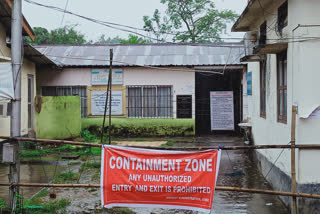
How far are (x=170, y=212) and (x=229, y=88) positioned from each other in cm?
1321

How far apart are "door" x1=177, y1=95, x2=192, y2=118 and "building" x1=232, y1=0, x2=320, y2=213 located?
6653 millimetres

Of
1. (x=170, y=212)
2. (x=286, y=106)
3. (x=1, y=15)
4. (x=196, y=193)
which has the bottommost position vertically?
(x=170, y=212)

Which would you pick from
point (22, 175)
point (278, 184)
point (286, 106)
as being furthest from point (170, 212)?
point (22, 175)

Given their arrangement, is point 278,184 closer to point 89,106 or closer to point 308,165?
point 308,165

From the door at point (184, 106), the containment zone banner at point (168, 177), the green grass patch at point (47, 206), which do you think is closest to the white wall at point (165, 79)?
the door at point (184, 106)

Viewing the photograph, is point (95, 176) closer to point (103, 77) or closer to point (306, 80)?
point (306, 80)

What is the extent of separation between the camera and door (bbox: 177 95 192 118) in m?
16.1

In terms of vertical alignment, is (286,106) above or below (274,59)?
below

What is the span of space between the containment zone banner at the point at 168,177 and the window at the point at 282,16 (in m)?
3.43

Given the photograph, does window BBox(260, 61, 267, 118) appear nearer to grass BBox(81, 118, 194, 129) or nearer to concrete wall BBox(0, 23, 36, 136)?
grass BBox(81, 118, 194, 129)

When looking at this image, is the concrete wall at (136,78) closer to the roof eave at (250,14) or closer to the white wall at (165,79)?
the white wall at (165,79)

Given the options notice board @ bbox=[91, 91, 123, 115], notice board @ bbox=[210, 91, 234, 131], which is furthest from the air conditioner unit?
notice board @ bbox=[91, 91, 123, 115]

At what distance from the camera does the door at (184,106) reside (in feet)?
52.7

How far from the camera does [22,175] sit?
9.00 metres
